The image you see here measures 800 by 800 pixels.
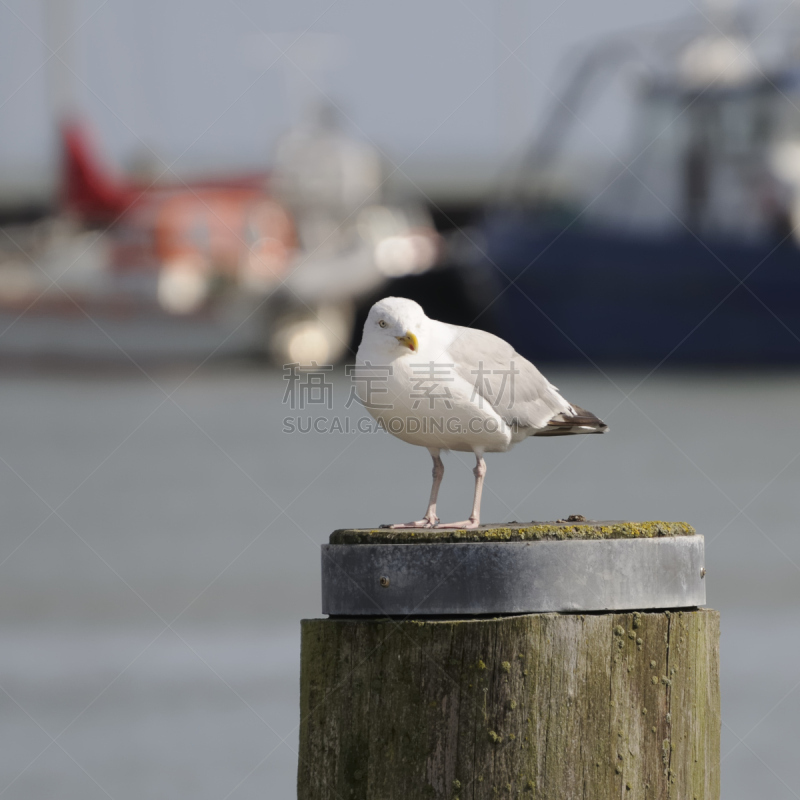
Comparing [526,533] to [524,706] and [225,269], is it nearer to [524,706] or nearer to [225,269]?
→ [524,706]

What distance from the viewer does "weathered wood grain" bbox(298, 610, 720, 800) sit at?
316cm

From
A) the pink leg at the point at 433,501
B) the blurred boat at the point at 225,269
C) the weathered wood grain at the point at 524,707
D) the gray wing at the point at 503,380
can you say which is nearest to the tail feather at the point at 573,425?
the gray wing at the point at 503,380

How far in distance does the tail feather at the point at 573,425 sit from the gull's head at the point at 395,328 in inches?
26.8

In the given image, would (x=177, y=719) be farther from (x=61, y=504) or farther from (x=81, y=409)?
(x=81, y=409)

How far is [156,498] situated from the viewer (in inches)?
552

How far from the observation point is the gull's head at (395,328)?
14.5ft

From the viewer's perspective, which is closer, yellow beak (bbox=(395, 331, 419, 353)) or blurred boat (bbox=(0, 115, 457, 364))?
yellow beak (bbox=(395, 331, 419, 353))

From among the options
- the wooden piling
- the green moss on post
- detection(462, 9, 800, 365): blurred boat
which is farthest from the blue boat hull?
the wooden piling

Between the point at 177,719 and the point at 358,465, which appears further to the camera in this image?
the point at 358,465

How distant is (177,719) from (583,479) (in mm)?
8210

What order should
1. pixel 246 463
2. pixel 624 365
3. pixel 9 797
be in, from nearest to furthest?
pixel 9 797 < pixel 246 463 < pixel 624 365

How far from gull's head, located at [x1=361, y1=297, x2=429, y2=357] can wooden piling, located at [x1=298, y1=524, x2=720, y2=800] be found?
1320 millimetres

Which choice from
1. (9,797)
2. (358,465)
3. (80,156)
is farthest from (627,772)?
(80,156)

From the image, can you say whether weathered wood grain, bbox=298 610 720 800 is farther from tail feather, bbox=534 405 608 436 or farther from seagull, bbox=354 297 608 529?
tail feather, bbox=534 405 608 436
